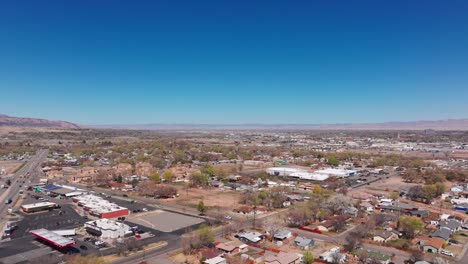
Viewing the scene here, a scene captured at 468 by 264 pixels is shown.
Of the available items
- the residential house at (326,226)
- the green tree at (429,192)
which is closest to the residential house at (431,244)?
the residential house at (326,226)

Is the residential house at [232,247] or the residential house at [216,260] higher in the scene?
the residential house at [216,260]

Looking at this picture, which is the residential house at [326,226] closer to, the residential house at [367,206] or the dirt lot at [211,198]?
the residential house at [367,206]

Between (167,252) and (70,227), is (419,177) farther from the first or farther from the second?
(70,227)

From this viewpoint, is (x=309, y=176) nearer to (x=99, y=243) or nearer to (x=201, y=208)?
(x=201, y=208)

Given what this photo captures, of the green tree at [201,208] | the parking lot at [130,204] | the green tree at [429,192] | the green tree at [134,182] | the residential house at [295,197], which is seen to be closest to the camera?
the green tree at [201,208]

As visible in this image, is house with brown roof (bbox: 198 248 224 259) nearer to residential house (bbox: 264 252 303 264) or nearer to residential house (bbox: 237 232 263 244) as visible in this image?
residential house (bbox: 237 232 263 244)

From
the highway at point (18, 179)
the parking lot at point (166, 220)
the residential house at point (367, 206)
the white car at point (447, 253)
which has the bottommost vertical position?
the residential house at point (367, 206)
